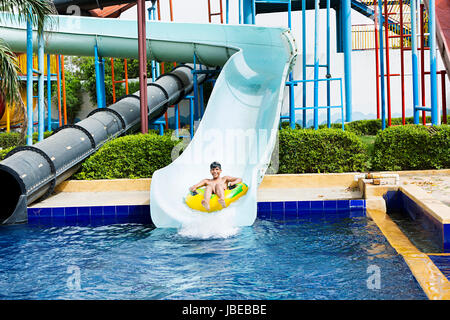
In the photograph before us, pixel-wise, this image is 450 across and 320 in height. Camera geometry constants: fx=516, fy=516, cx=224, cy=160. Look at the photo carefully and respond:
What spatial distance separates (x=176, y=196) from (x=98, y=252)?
6.09 ft

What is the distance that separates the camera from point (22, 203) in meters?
6.98

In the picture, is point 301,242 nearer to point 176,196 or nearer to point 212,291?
point 212,291

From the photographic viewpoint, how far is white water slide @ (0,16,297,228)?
8648 millimetres

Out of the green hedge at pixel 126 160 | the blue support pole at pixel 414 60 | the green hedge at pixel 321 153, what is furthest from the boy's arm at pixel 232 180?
the blue support pole at pixel 414 60

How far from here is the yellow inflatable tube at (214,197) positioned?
659 centimetres

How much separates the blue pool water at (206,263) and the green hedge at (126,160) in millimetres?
1992

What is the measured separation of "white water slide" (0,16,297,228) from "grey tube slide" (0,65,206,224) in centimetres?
151

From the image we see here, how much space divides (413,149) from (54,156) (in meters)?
5.74

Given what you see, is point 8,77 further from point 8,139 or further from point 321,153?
point 8,139

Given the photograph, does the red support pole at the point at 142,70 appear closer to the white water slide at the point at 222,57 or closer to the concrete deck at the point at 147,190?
the white water slide at the point at 222,57

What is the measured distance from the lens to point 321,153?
8.42 metres

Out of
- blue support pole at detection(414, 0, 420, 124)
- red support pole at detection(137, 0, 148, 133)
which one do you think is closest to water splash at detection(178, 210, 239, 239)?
red support pole at detection(137, 0, 148, 133)

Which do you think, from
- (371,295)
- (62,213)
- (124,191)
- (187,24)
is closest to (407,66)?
(187,24)

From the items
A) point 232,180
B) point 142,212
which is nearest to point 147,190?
point 142,212
